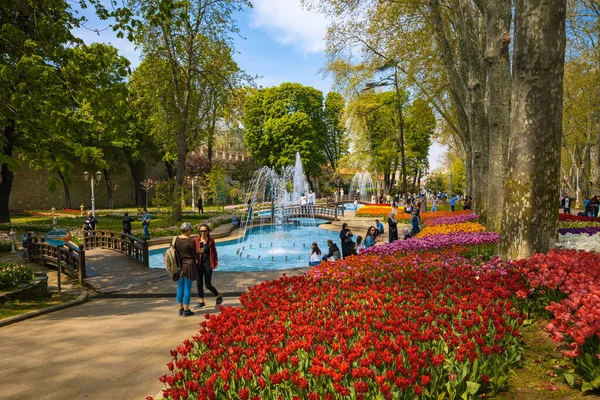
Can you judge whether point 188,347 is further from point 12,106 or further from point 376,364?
point 12,106

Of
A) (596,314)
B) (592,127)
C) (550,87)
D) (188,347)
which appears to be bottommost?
(188,347)

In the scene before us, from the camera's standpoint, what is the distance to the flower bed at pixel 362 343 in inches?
117

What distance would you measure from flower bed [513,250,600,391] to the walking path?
4260 mm

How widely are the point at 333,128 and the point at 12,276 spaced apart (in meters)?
53.4

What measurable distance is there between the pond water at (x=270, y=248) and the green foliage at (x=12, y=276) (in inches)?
239

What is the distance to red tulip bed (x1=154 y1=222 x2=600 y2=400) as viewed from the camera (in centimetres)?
301

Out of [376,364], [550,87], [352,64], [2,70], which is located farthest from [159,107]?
[376,364]

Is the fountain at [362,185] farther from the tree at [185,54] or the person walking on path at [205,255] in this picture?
the person walking on path at [205,255]

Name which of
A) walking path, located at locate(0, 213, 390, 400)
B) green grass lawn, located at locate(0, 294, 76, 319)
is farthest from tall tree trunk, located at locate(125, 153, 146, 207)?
green grass lawn, located at locate(0, 294, 76, 319)

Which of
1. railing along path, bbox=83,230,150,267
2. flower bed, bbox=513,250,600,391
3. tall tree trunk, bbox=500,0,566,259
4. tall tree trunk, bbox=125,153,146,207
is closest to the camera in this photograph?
flower bed, bbox=513,250,600,391

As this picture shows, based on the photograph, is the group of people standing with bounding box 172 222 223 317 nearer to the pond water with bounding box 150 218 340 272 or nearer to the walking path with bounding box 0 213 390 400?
the walking path with bounding box 0 213 390 400

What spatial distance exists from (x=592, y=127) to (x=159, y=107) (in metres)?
33.3

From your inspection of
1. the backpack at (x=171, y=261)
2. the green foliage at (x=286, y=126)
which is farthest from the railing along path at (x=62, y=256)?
the green foliage at (x=286, y=126)

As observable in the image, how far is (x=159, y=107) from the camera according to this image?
2652cm
